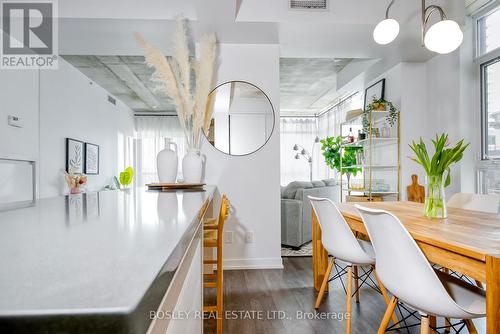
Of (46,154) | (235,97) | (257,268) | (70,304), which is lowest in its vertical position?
(257,268)

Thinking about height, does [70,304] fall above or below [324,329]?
above

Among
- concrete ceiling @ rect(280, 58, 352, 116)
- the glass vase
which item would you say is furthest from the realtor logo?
the glass vase

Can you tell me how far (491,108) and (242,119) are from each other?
251cm

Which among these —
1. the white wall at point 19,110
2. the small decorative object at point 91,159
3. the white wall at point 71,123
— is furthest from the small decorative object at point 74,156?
the white wall at point 19,110

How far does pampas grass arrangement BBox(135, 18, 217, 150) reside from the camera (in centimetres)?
258

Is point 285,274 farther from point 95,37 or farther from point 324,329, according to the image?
point 95,37

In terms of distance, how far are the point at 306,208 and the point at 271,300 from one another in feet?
6.37

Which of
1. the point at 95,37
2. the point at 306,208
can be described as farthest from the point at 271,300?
the point at 95,37

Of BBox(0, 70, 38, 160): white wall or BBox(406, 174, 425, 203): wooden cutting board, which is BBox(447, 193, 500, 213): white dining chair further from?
BBox(0, 70, 38, 160): white wall

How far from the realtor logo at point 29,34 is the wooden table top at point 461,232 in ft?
10.5

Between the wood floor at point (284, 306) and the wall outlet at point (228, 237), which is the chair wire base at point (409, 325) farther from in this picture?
the wall outlet at point (228, 237)

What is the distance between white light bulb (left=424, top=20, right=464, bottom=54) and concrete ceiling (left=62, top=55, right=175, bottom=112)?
343cm

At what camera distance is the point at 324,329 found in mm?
2010

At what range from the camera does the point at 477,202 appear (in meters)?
2.31
